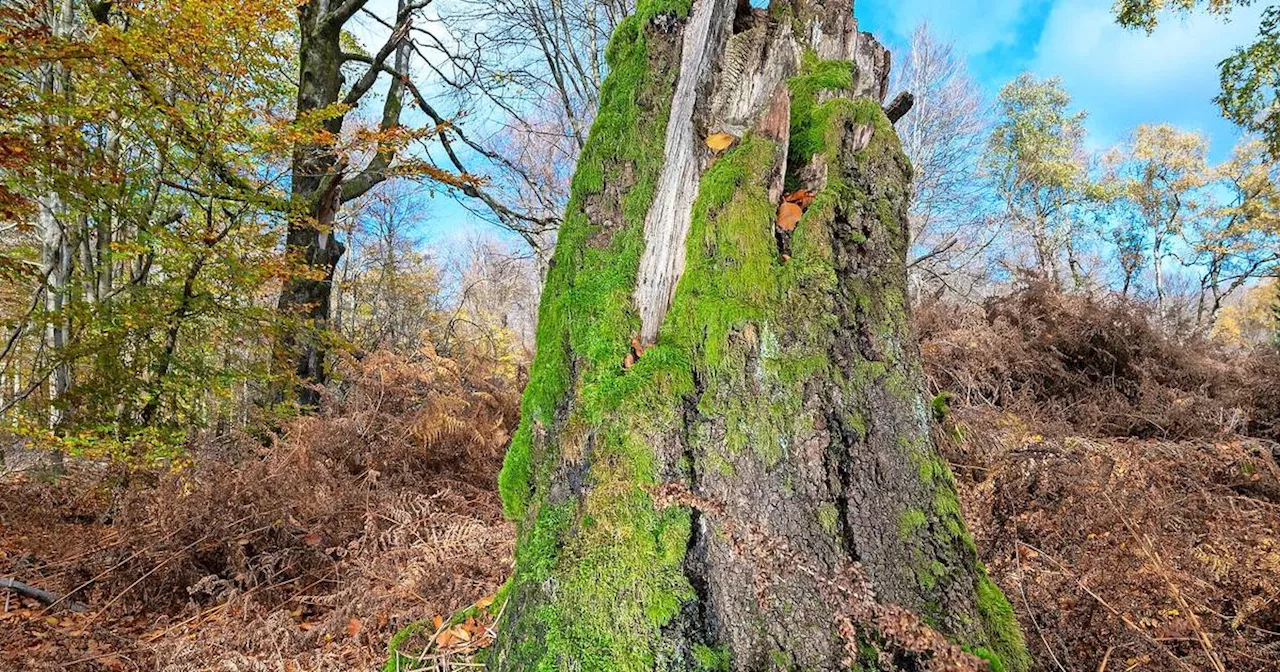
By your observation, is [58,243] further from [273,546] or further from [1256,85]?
[1256,85]

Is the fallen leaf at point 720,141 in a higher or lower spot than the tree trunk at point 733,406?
higher

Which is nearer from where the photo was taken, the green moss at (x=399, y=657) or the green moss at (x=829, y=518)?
the green moss at (x=829, y=518)

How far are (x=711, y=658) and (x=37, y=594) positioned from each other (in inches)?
172

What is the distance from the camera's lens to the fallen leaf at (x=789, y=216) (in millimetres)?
1792

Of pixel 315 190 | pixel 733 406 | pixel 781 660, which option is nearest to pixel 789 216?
pixel 733 406

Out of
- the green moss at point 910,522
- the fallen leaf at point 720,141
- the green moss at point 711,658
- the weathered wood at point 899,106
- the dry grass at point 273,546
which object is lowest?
the dry grass at point 273,546

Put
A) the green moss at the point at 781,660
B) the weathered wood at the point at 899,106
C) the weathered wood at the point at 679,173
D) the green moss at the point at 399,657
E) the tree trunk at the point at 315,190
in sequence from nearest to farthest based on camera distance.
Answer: the green moss at the point at 781,660 → the weathered wood at the point at 679,173 → the green moss at the point at 399,657 → the weathered wood at the point at 899,106 → the tree trunk at the point at 315,190

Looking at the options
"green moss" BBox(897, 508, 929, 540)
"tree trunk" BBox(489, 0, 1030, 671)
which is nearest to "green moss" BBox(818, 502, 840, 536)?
"tree trunk" BBox(489, 0, 1030, 671)

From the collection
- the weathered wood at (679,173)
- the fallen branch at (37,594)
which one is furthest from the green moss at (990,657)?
the fallen branch at (37,594)

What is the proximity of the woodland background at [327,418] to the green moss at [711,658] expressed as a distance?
0.96 meters

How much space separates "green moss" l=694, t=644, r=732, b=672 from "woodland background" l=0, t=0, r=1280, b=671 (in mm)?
960

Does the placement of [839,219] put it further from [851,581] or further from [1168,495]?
[1168,495]

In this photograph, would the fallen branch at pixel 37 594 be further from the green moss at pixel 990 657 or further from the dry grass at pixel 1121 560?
the dry grass at pixel 1121 560

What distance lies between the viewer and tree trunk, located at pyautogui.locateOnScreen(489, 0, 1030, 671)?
1.42 metres
